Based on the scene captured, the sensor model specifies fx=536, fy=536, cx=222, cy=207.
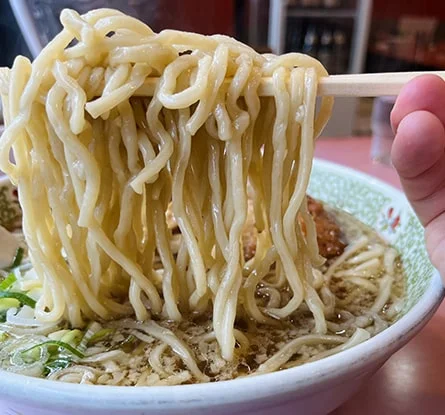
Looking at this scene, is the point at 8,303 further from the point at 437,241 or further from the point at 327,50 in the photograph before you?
the point at 327,50

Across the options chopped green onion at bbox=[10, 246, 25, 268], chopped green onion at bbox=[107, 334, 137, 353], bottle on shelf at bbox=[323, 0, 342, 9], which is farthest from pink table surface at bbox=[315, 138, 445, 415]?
bottle on shelf at bbox=[323, 0, 342, 9]

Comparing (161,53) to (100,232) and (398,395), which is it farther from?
(398,395)

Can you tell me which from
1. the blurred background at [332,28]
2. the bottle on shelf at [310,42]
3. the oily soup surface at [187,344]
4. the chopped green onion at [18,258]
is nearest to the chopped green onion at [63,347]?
the oily soup surface at [187,344]

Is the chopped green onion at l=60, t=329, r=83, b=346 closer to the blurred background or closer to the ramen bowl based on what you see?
the ramen bowl

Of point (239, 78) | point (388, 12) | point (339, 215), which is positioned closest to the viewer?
point (239, 78)

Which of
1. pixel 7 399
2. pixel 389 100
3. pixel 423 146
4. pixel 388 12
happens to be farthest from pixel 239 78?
pixel 388 12

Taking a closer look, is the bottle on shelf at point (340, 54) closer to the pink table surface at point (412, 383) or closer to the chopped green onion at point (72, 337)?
the pink table surface at point (412, 383)
